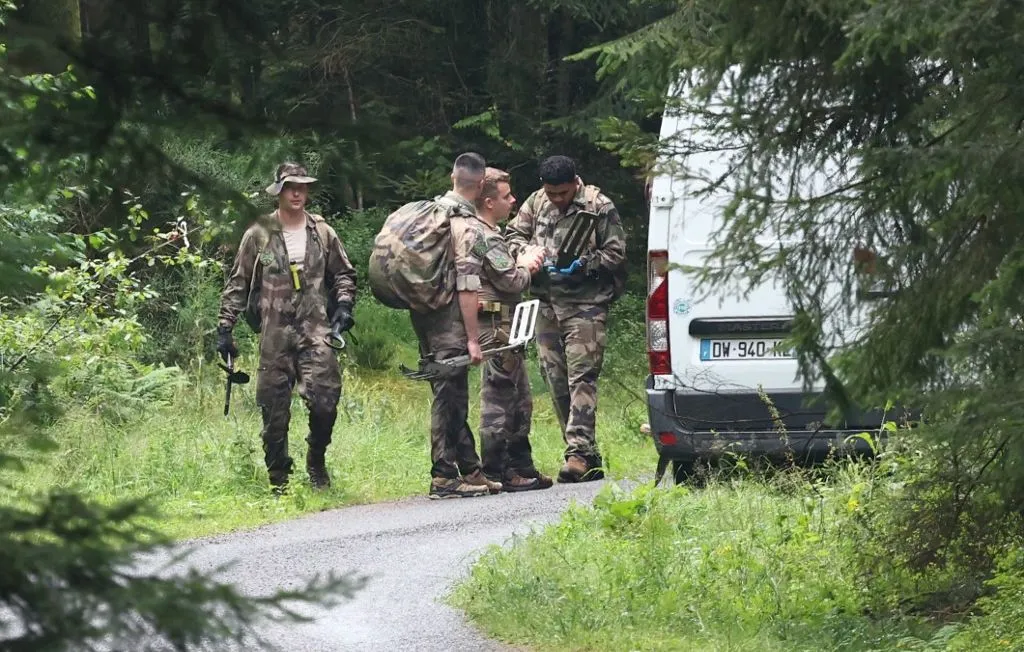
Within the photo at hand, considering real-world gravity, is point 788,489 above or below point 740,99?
below

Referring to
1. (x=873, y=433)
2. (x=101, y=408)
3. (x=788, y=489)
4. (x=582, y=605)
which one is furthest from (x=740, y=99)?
(x=101, y=408)

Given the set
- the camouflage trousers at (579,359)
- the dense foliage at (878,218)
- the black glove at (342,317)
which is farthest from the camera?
the camouflage trousers at (579,359)

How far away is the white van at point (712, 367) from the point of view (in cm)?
1011

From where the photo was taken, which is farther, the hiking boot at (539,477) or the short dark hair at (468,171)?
the hiking boot at (539,477)

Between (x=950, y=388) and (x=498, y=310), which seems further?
(x=498, y=310)

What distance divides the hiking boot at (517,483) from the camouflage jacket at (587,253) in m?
1.35

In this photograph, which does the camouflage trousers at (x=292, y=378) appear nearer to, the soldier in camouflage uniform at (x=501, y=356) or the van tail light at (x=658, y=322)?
the soldier in camouflage uniform at (x=501, y=356)

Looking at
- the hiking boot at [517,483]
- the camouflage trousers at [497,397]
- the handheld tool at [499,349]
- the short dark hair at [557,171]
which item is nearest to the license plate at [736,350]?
the handheld tool at [499,349]

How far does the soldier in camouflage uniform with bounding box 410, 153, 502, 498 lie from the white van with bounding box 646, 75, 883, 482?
150 cm

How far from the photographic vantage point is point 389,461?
1294 cm

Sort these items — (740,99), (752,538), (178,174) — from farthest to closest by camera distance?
1. (752,538)
2. (740,99)
3. (178,174)

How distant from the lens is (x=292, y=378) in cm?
1143

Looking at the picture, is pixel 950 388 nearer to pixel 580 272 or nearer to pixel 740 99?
pixel 740 99

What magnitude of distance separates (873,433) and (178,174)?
7.88 meters
